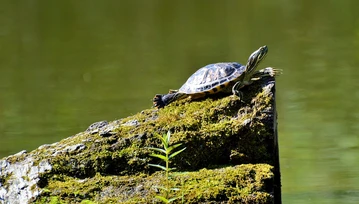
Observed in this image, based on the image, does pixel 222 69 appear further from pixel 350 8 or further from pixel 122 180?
pixel 350 8

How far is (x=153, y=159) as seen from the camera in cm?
380

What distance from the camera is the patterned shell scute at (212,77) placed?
4.28 meters

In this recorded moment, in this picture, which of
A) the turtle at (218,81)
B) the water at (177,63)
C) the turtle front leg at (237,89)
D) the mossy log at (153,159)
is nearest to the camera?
the mossy log at (153,159)

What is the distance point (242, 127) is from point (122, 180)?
2.36 ft

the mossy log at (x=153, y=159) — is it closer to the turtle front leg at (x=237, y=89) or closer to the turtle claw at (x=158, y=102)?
the turtle front leg at (x=237, y=89)

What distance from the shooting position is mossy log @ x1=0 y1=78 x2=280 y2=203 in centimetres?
353

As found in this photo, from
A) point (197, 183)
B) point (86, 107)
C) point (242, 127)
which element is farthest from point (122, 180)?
point (86, 107)

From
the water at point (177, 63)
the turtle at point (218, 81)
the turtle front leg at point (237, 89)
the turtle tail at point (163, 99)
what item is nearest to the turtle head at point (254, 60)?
the turtle at point (218, 81)

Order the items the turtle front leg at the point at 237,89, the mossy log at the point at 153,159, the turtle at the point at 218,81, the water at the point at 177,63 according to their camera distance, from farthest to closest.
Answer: the water at the point at 177,63
the turtle at the point at 218,81
the turtle front leg at the point at 237,89
the mossy log at the point at 153,159

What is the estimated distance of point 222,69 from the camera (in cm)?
443

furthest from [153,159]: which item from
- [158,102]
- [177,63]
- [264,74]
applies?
[177,63]

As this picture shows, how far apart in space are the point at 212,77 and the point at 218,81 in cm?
7

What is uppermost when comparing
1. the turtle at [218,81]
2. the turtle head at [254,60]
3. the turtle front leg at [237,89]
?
the turtle head at [254,60]

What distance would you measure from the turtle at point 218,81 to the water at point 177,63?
1.43m
